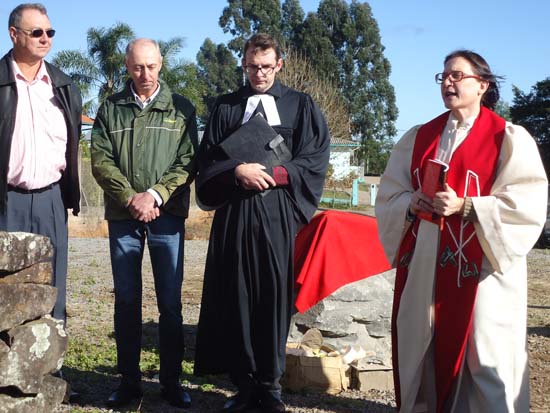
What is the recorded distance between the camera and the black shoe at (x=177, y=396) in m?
5.36

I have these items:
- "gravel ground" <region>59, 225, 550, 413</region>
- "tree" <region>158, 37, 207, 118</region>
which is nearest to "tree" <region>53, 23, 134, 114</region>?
"tree" <region>158, 37, 207, 118</region>

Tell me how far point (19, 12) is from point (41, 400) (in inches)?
94.8

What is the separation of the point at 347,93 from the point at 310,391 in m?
58.3

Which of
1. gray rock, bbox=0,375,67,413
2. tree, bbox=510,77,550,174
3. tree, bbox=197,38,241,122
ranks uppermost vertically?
tree, bbox=197,38,241,122

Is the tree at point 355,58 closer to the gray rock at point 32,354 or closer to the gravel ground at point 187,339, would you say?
the gravel ground at point 187,339

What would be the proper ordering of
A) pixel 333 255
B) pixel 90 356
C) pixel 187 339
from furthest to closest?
pixel 187 339 → pixel 90 356 → pixel 333 255

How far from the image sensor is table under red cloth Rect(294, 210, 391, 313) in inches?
232

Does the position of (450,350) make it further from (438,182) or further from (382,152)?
(382,152)

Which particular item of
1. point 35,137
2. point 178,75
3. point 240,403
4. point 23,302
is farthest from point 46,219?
point 178,75

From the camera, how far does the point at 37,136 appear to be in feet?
16.6

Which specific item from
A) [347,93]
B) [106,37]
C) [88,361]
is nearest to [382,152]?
[347,93]

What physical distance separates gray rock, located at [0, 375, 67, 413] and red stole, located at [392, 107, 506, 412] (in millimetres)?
2162

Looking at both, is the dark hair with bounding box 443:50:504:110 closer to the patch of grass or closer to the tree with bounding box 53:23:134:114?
the patch of grass

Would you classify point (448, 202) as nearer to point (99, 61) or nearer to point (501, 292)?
point (501, 292)
